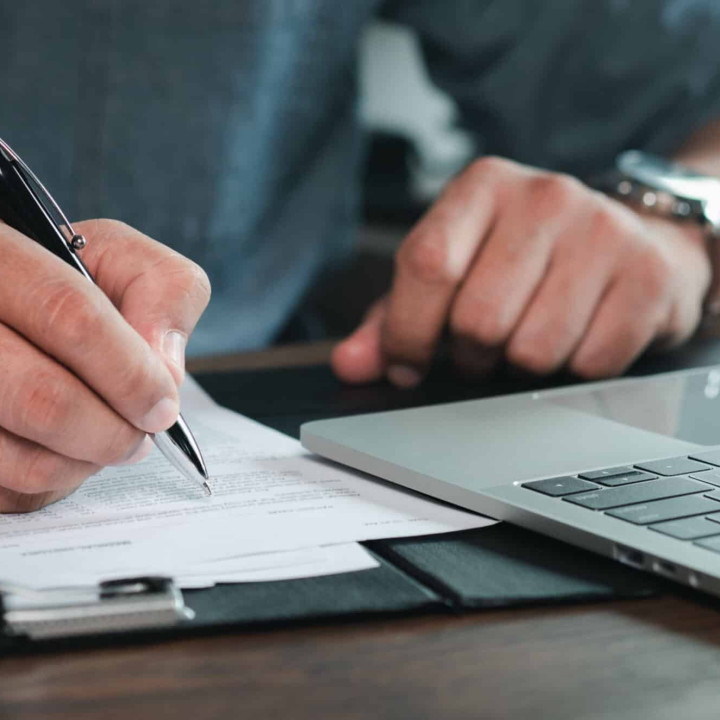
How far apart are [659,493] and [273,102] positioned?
0.79 m

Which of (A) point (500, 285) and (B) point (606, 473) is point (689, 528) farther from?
(A) point (500, 285)

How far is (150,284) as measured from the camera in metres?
0.40

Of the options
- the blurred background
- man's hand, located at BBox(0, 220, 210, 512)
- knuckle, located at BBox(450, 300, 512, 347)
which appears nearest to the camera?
man's hand, located at BBox(0, 220, 210, 512)

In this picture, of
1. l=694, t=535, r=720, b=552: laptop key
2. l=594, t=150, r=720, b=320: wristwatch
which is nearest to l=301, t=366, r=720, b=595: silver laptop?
l=694, t=535, r=720, b=552: laptop key

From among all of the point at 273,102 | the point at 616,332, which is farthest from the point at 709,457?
the point at 273,102

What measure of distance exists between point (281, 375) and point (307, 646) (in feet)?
1.25

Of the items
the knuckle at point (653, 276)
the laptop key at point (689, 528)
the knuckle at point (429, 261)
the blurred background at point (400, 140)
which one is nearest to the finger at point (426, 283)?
the knuckle at point (429, 261)

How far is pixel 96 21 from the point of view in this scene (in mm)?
919

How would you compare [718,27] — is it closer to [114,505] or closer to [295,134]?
[295,134]

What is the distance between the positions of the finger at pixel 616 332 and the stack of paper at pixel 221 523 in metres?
0.25

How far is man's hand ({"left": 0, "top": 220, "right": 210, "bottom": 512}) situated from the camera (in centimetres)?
35

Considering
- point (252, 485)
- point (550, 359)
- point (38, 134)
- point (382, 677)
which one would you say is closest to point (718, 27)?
point (550, 359)

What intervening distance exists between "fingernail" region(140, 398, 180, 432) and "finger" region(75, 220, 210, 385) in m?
0.02

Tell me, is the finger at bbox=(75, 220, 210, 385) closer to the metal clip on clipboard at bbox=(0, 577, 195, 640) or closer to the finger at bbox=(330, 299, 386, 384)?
the metal clip on clipboard at bbox=(0, 577, 195, 640)
